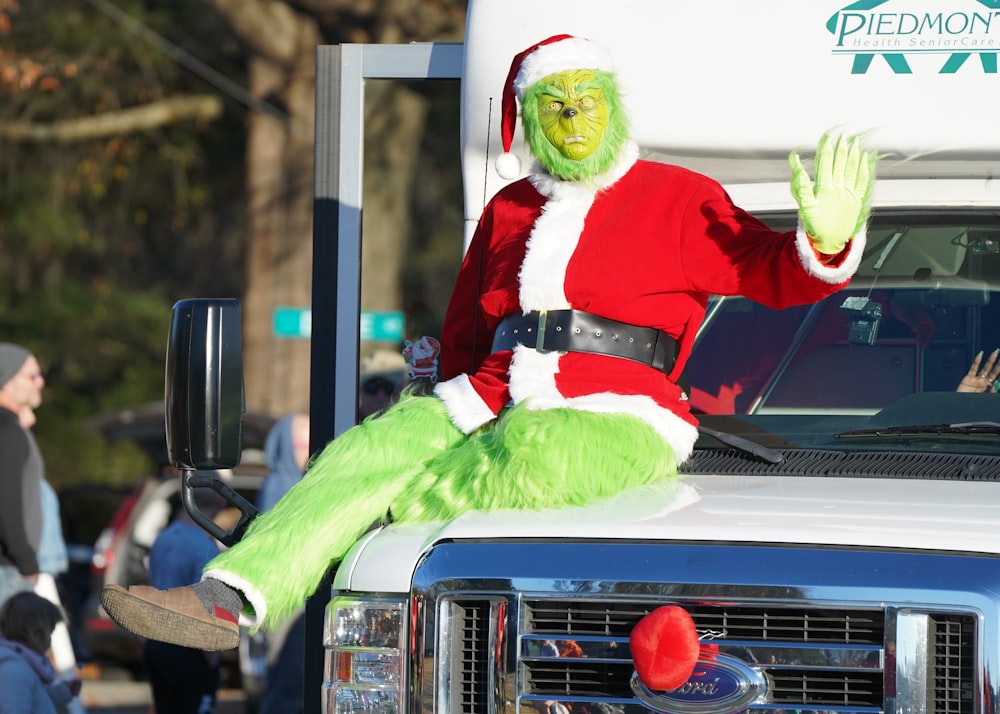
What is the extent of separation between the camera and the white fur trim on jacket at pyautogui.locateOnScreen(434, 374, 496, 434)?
3791 mm

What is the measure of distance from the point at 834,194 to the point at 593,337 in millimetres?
704

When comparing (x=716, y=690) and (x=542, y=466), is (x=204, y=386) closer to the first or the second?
(x=542, y=466)

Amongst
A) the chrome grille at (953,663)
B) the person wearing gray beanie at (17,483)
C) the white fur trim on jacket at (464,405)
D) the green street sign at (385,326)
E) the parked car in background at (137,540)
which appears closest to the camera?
the chrome grille at (953,663)

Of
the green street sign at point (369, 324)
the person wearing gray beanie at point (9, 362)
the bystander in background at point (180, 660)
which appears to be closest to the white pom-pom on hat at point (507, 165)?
the green street sign at point (369, 324)

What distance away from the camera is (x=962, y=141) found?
4078 millimetres

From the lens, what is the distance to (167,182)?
1969 centimetres

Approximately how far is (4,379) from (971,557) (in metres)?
5.53

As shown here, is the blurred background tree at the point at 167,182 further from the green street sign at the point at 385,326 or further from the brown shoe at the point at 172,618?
the brown shoe at the point at 172,618

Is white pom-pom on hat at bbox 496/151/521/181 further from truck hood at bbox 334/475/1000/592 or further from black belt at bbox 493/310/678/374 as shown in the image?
truck hood at bbox 334/475/1000/592

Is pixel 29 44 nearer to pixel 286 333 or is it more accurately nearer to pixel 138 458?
pixel 138 458

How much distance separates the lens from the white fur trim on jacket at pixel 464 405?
149 inches

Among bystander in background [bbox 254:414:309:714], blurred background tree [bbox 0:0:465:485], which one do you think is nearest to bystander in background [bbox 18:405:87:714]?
bystander in background [bbox 254:414:309:714]

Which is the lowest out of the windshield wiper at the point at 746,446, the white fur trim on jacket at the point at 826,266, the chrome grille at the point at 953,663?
the chrome grille at the point at 953,663

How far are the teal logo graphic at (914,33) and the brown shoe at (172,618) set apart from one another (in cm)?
209
